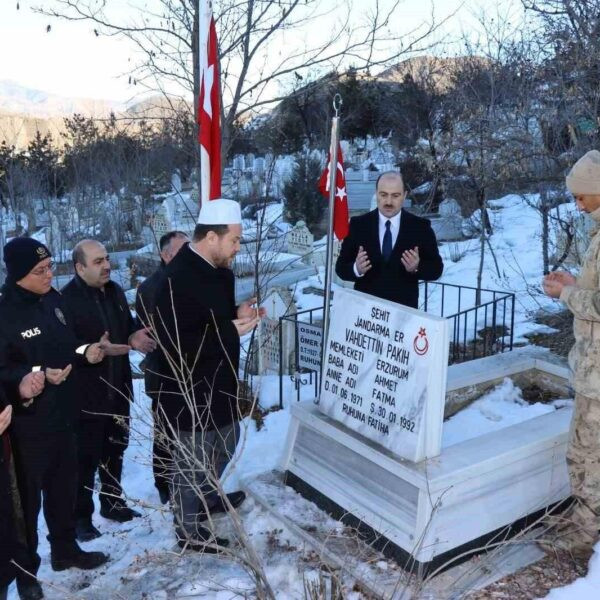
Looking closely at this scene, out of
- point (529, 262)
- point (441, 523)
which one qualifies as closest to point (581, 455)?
point (441, 523)

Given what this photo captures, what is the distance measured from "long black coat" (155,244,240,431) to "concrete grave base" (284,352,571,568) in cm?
70

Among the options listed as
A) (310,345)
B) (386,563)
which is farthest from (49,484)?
(310,345)

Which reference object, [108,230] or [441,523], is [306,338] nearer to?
[441,523]

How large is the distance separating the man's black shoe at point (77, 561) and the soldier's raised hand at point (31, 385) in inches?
39.6

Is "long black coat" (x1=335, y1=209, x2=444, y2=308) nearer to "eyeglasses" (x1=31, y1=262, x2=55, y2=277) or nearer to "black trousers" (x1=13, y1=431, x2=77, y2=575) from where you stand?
"eyeglasses" (x1=31, y1=262, x2=55, y2=277)

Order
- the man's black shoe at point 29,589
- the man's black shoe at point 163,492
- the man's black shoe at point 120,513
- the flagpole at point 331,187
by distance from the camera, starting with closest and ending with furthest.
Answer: the man's black shoe at point 29,589, the flagpole at point 331,187, the man's black shoe at point 120,513, the man's black shoe at point 163,492

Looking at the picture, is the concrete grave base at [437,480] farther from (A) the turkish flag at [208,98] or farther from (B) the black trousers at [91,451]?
(A) the turkish flag at [208,98]

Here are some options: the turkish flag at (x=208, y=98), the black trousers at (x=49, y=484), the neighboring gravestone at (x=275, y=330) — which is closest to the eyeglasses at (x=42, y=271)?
the black trousers at (x=49, y=484)

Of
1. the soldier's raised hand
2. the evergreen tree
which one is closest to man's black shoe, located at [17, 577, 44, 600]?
the soldier's raised hand

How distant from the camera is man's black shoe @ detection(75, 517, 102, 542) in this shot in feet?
12.7

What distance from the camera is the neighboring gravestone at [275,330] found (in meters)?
7.59

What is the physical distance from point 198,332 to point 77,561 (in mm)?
1474

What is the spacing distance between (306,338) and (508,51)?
6153mm

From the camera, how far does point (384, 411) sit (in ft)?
10.8
